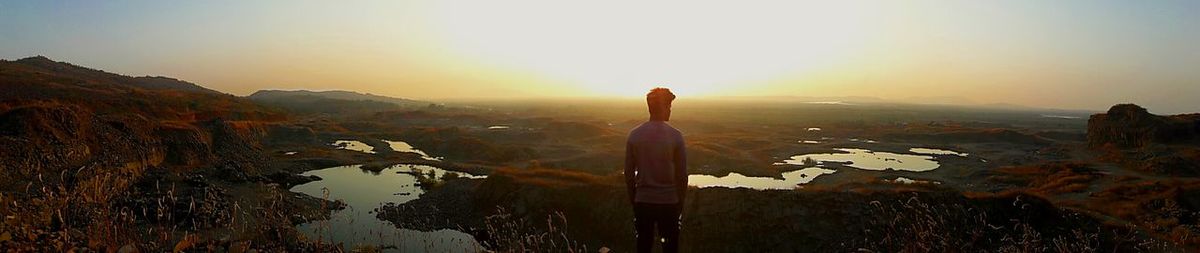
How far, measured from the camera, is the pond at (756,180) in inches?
1619

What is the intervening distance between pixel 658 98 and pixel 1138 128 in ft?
227

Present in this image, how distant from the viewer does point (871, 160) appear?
6062 cm

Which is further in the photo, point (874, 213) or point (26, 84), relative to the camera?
point (26, 84)

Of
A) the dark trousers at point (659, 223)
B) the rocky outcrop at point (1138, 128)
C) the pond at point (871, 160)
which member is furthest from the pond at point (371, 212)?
the rocky outcrop at point (1138, 128)

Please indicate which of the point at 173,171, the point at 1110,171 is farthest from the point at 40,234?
the point at 1110,171

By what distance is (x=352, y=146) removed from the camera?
64.4 m

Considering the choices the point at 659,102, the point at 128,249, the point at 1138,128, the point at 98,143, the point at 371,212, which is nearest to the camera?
the point at 659,102

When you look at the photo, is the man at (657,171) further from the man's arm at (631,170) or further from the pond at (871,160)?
the pond at (871,160)

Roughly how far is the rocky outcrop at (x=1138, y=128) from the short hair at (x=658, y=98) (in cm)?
6570

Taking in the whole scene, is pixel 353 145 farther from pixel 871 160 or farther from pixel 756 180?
pixel 871 160

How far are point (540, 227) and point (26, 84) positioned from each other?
9033 cm

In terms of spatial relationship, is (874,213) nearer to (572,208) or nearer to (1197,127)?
(572,208)

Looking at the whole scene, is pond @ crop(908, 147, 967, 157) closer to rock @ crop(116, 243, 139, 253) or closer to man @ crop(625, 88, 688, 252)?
man @ crop(625, 88, 688, 252)

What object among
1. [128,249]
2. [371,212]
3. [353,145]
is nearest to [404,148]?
[353,145]
